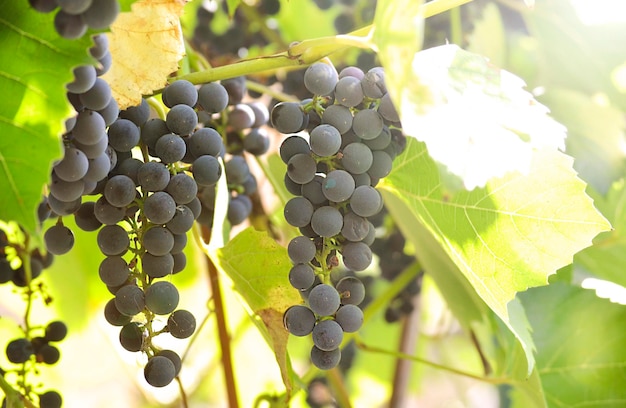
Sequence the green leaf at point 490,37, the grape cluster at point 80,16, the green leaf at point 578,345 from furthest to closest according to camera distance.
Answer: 1. the green leaf at point 490,37
2. the green leaf at point 578,345
3. the grape cluster at point 80,16

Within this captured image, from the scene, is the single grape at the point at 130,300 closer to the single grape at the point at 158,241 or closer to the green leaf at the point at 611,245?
the single grape at the point at 158,241

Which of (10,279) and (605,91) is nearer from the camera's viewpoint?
(10,279)

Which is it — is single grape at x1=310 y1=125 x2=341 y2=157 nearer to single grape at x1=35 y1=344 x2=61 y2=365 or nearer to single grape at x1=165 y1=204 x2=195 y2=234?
single grape at x1=165 y1=204 x2=195 y2=234

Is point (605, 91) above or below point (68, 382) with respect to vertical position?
above

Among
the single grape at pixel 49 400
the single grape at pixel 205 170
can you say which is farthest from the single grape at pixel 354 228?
the single grape at pixel 49 400

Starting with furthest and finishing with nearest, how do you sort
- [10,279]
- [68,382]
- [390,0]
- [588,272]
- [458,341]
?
1. [458,341]
2. [68,382]
3. [588,272]
4. [10,279]
5. [390,0]

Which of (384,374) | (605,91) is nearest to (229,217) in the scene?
(605,91)

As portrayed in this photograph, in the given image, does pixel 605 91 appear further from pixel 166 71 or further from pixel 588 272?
pixel 166 71

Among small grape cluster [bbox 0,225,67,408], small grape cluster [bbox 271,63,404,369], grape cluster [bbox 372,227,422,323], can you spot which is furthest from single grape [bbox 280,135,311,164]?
grape cluster [bbox 372,227,422,323]
